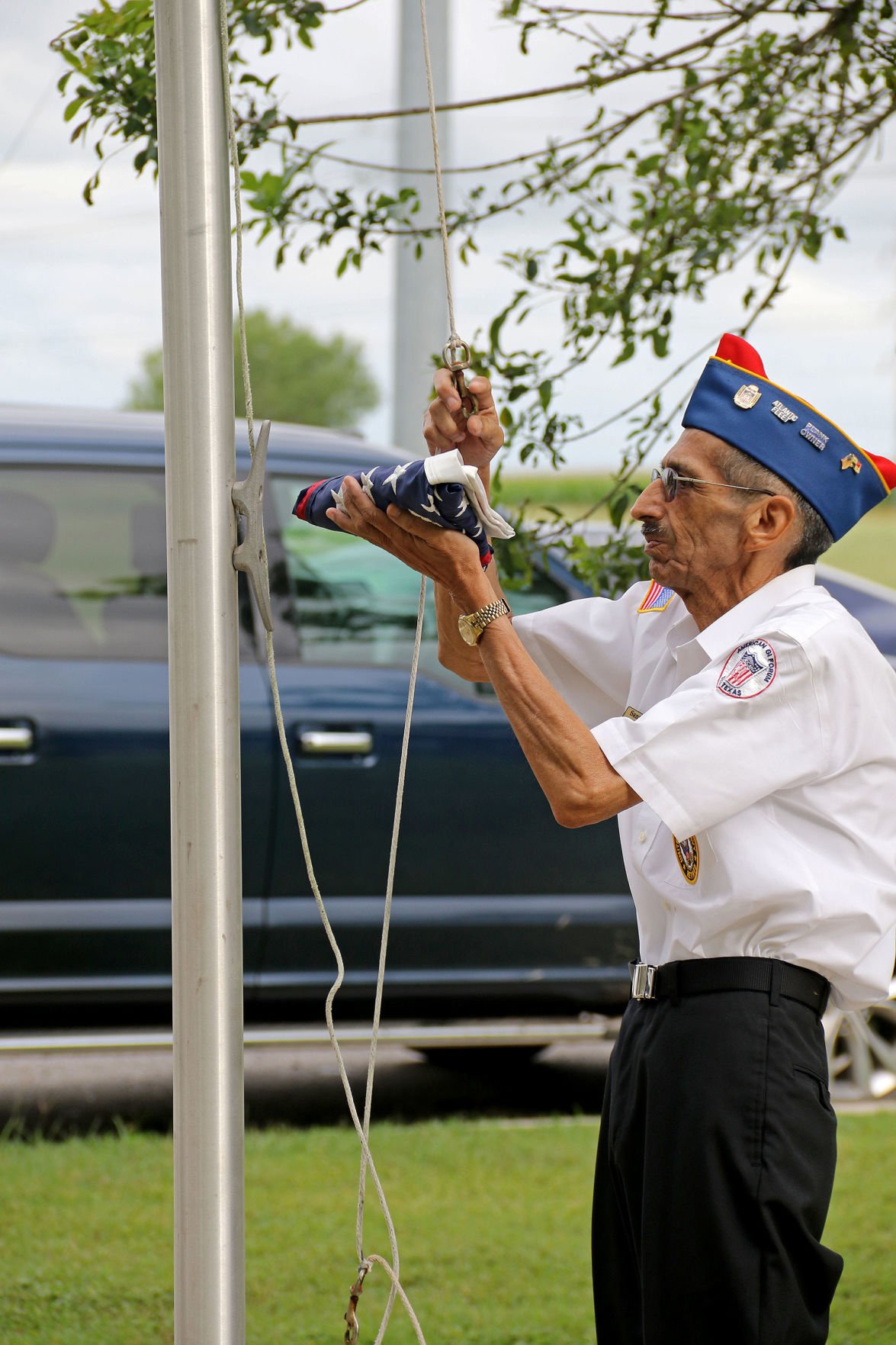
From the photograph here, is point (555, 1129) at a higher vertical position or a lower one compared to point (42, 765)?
lower

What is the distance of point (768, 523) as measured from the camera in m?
1.91

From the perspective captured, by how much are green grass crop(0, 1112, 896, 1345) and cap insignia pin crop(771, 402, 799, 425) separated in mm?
1879

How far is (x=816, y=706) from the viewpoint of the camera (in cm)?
177

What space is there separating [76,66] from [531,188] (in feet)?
2.69

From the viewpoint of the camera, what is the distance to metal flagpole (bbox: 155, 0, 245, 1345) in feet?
5.35

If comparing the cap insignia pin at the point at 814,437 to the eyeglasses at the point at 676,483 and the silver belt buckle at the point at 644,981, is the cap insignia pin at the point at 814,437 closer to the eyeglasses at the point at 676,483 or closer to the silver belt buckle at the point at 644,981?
the eyeglasses at the point at 676,483

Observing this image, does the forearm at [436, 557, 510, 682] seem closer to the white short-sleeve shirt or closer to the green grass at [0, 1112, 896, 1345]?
the white short-sleeve shirt

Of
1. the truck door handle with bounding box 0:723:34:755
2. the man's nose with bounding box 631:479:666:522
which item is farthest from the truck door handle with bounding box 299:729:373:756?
the man's nose with bounding box 631:479:666:522

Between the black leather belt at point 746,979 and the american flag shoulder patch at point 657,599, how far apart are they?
49 centimetres

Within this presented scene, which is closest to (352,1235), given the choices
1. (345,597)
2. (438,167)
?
(345,597)

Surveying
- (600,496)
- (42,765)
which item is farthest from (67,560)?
(600,496)

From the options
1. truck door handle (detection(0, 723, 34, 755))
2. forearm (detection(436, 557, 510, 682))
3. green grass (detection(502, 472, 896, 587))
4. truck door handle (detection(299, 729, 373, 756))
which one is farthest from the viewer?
A: truck door handle (detection(299, 729, 373, 756))

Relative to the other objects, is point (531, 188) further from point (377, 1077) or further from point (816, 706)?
point (377, 1077)

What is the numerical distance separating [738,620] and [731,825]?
0.25m
